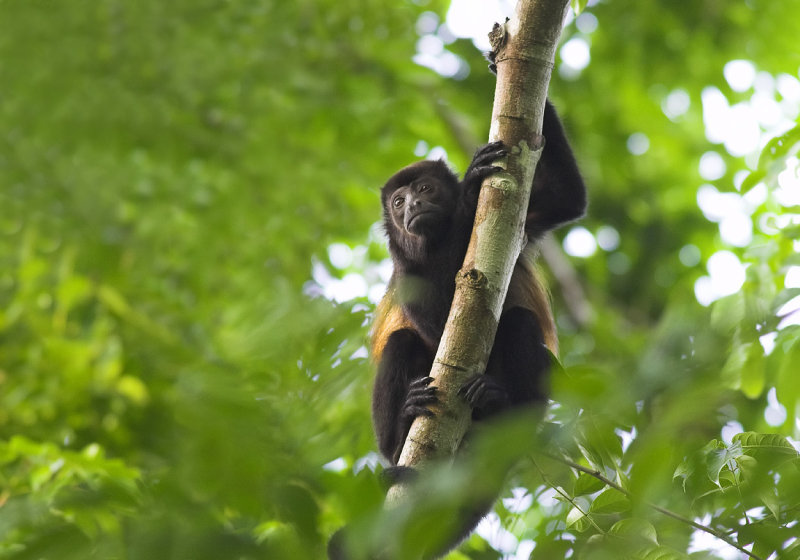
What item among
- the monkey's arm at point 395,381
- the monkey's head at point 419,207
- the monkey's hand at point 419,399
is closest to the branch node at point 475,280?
the monkey's hand at point 419,399

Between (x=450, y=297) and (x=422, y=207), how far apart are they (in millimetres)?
567

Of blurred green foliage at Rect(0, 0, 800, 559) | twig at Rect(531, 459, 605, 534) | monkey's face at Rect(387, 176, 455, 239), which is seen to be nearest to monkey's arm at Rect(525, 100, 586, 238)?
monkey's face at Rect(387, 176, 455, 239)

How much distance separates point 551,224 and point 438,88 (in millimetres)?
3838

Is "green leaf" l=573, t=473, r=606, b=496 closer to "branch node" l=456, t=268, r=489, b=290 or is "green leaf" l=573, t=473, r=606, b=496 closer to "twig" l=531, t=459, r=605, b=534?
"twig" l=531, t=459, r=605, b=534

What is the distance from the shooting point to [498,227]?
8.26 feet

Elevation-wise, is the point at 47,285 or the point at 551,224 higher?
the point at 47,285

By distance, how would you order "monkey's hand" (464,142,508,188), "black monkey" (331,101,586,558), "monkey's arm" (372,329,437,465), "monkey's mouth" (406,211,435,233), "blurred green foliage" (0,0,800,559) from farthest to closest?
"monkey's mouth" (406,211,435,233)
"monkey's arm" (372,329,437,465)
"black monkey" (331,101,586,558)
"monkey's hand" (464,142,508,188)
"blurred green foliage" (0,0,800,559)

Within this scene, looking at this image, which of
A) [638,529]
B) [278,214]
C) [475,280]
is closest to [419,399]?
[475,280]

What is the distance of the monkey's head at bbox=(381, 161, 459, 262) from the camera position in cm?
421

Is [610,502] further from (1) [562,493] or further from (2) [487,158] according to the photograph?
(2) [487,158]

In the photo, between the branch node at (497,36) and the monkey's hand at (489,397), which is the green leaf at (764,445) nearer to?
the monkey's hand at (489,397)

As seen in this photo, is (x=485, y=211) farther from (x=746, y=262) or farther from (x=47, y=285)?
(x=47, y=285)

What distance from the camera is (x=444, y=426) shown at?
228 centimetres

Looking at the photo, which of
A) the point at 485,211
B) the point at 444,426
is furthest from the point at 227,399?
the point at 485,211
